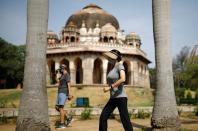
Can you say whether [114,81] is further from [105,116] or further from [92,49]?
[92,49]

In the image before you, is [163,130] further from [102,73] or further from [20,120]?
[102,73]

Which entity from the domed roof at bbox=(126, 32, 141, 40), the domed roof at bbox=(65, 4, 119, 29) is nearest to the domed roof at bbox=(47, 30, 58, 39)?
the domed roof at bbox=(65, 4, 119, 29)

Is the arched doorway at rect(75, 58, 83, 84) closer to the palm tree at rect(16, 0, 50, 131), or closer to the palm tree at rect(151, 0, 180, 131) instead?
the palm tree at rect(151, 0, 180, 131)

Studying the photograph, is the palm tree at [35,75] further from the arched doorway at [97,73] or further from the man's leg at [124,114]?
the arched doorway at [97,73]

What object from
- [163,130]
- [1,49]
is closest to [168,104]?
[163,130]

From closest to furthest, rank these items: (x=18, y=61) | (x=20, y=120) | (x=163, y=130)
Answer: (x=20, y=120) → (x=163, y=130) → (x=18, y=61)

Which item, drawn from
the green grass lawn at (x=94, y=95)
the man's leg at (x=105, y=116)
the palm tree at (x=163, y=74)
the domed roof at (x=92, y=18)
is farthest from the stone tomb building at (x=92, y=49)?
the man's leg at (x=105, y=116)

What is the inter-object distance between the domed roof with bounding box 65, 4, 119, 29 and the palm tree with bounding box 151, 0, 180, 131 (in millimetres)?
36181

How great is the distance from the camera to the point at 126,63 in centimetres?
3981

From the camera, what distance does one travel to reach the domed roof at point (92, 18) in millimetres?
43781

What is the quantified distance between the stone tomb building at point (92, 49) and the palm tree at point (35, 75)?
98.4ft

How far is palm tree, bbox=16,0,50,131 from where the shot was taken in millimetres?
5953

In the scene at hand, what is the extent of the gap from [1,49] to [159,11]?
4079cm

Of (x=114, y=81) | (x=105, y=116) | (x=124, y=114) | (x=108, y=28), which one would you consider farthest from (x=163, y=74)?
(x=108, y=28)
